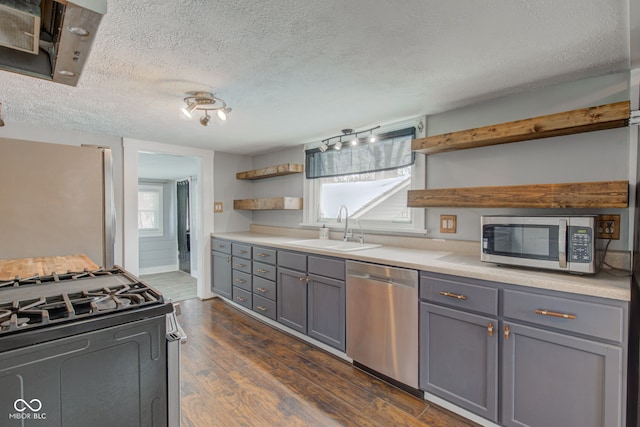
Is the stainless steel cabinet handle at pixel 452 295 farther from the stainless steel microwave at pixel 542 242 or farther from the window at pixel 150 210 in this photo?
the window at pixel 150 210

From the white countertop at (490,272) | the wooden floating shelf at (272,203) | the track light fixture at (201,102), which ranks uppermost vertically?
the track light fixture at (201,102)

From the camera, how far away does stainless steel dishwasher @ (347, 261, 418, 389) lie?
2.04 meters

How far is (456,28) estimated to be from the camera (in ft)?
4.54

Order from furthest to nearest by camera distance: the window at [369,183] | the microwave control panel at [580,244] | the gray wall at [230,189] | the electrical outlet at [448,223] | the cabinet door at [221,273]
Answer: the gray wall at [230,189]
the cabinet door at [221,273]
the window at [369,183]
the electrical outlet at [448,223]
the microwave control panel at [580,244]

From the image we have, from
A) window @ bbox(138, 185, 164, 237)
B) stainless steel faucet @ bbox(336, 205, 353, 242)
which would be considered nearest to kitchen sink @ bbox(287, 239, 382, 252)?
stainless steel faucet @ bbox(336, 205, 353, 242)

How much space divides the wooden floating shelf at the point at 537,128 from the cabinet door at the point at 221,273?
8.76 ft

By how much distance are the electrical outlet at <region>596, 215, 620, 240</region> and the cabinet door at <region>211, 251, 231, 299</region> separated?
3.44m

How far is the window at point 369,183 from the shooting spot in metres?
2.75

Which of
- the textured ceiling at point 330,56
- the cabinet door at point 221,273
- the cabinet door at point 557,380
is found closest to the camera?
the textured ceiling at point 330,56

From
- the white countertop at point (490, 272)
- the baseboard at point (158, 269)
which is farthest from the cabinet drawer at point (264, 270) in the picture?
the baseboard at point (158, 269)

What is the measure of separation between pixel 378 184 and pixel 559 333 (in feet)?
6.20

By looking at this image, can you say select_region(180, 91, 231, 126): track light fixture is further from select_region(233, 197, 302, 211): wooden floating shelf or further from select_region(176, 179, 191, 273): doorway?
select_region(176, 179, 191, 273): doorway

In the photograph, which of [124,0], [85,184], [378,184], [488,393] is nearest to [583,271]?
[488,393]

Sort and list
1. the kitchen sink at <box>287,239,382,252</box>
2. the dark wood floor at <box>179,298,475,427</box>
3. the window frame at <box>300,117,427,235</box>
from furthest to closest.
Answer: the kitchen sink at <box>287,239,382,252</box>
the window frame at <box>300,117,427,235</box>
the dark wood floor at <box>179,298,475,427</box>
